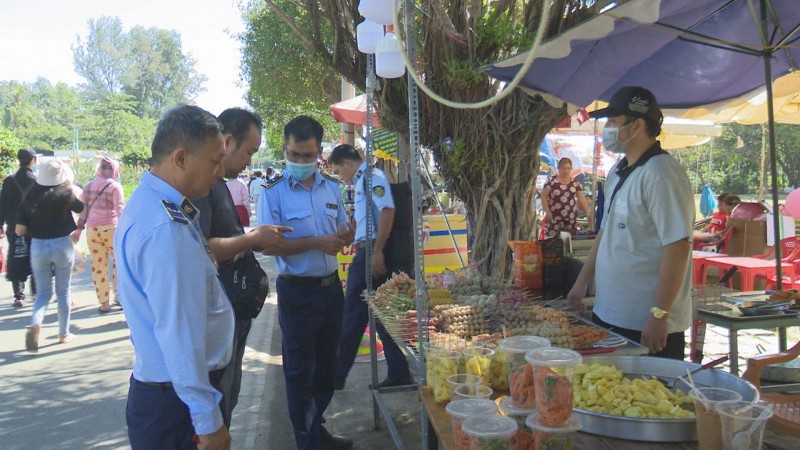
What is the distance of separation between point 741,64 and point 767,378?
2927mm

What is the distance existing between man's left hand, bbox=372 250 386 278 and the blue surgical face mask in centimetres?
141

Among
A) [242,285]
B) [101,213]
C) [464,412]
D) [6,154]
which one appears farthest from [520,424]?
[6,154]

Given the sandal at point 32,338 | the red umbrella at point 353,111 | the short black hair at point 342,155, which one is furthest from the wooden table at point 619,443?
the red umbrella at point 353,111

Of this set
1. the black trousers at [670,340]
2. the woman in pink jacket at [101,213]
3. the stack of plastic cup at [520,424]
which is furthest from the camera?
the woman in pink jacket at [101,213]

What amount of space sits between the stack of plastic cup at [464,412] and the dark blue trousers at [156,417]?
959mm

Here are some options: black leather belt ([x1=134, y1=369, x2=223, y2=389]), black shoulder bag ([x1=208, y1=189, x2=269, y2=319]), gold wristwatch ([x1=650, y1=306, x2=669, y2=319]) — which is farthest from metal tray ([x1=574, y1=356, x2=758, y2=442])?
black shoulder bag ([x1=208, y1=189, x2=269, y2=319])

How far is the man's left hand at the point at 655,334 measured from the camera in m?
2.71

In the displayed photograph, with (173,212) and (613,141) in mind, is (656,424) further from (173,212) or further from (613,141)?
(613,141)

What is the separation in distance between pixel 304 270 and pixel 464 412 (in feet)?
6.83

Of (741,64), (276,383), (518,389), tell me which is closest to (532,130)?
(741,64)

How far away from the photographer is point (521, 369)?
181 cm

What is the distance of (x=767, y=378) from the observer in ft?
9.82

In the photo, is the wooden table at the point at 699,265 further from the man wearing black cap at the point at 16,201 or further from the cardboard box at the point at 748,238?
the man wearing black cap at the point at 16,201

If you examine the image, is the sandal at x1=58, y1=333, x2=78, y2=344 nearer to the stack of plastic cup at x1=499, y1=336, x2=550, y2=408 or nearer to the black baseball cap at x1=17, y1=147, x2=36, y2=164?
the black baseball cap at x1=17, y1=147, x2=36, y2=164
